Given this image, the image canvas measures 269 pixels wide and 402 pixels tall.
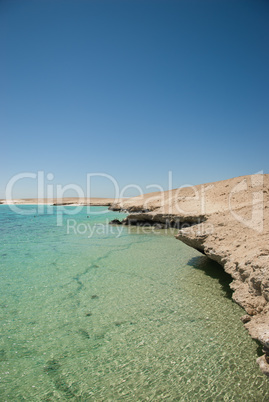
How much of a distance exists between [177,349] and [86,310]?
2325mm

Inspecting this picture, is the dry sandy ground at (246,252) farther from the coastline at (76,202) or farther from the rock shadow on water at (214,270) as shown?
the coastline at (76,202)

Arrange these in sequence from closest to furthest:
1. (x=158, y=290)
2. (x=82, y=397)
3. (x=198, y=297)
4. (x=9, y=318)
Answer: (x=82, y=397) → (x=9, y=318) → (x=198, y=297) → (x=158, y=290)

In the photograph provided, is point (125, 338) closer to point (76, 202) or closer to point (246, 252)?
point (246, 252)

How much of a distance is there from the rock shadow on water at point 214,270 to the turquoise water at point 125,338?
0.06m

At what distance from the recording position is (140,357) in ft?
11.9

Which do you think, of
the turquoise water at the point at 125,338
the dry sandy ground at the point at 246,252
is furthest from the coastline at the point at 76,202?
the turquoise water at the point at 125,338

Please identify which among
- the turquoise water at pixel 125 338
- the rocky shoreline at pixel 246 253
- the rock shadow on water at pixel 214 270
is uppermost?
the rocky shoreline at pixel 246 253

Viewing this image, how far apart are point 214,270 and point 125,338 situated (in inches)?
180

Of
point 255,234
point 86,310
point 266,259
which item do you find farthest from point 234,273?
point 86,310

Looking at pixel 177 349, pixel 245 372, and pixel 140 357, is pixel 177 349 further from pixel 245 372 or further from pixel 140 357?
pixel 245 372

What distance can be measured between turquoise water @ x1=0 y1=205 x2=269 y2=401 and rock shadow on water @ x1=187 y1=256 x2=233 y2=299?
0.06 meters

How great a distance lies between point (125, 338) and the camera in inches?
163

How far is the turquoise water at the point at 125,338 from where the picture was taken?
3035 millimetres

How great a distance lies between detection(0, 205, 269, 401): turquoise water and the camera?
9.96 feet
